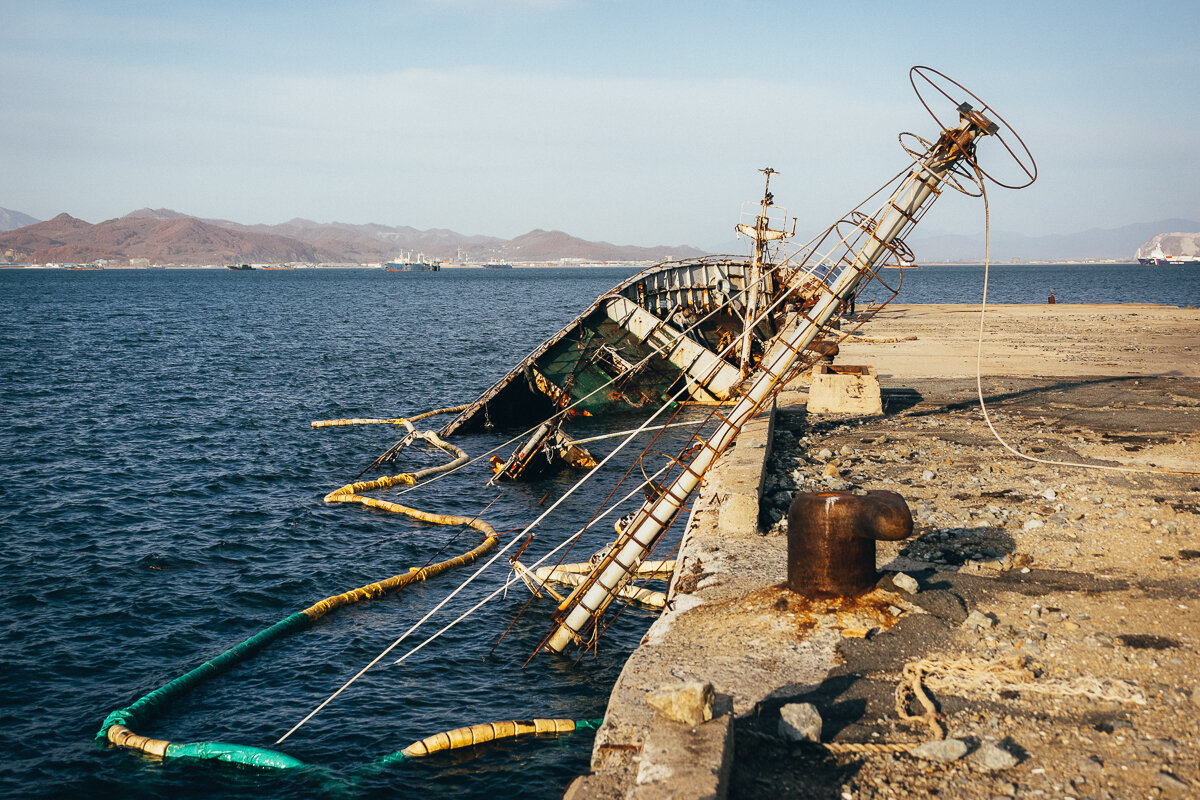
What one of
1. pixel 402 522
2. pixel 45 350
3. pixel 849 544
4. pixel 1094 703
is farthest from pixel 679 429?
pixel 45 350

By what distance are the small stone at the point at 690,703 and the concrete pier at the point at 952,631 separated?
0.08 metres

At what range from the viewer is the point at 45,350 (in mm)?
51281

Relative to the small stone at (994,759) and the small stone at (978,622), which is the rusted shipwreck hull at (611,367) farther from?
the small stone at (994,759)

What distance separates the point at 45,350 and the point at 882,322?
5169 cm

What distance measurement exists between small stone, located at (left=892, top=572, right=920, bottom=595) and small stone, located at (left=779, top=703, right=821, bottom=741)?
2.66 meters

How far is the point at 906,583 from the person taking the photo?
8.37m

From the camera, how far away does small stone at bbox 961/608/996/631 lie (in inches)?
301

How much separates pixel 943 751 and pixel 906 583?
2.79 meters

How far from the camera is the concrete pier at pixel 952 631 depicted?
5.61 metres

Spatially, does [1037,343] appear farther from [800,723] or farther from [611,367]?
[800,723]

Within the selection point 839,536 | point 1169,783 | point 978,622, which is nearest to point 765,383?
point 839,536

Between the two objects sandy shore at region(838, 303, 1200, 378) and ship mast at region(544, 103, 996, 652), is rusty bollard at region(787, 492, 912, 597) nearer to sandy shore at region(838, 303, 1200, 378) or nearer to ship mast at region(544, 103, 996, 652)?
ship mast at region(544, 103, 996, 652)

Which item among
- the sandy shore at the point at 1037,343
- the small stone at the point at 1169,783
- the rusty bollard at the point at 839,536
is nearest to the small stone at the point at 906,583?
the rusty bollard at the point at 839,536

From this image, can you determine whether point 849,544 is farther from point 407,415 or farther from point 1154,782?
point 407,415
